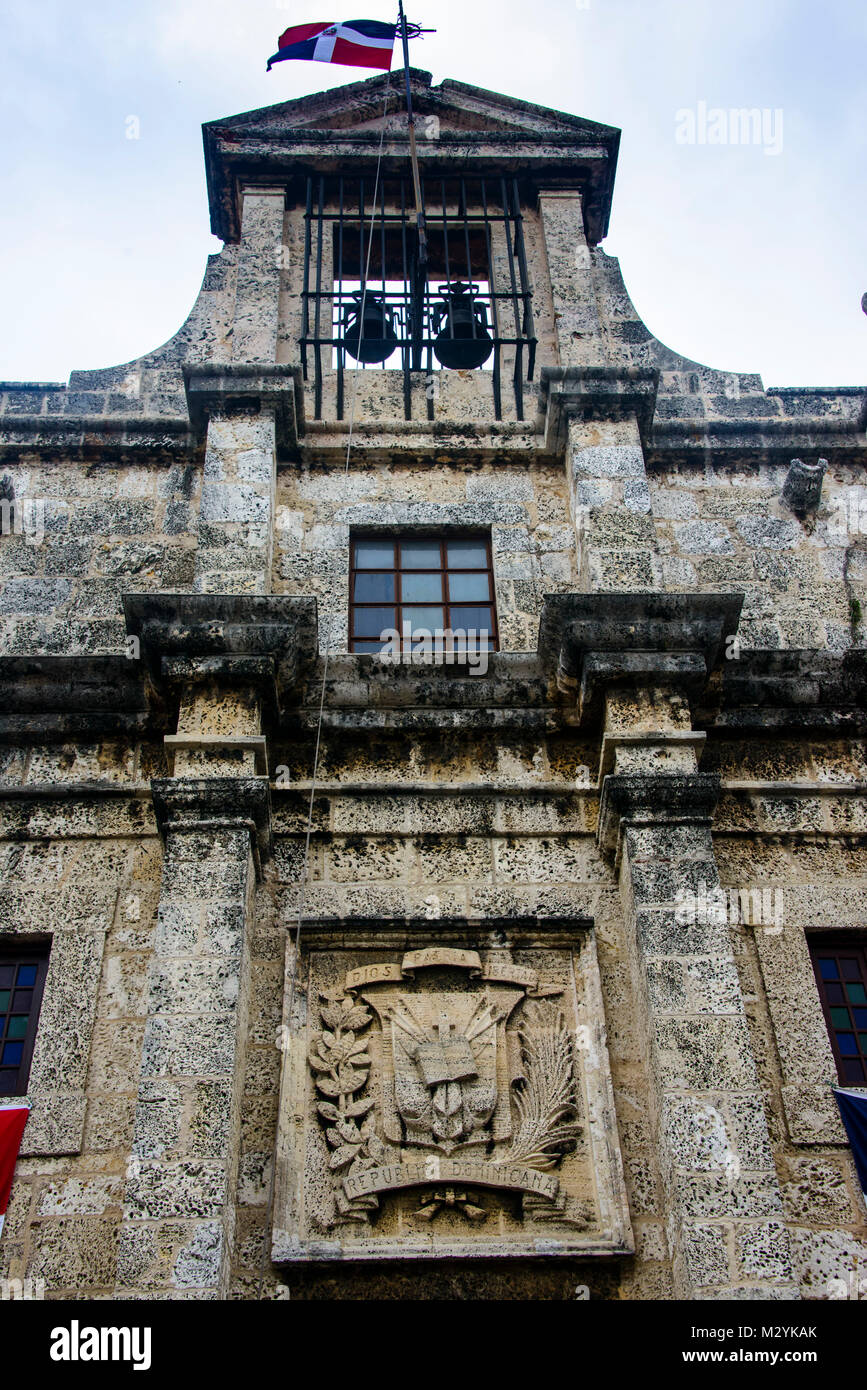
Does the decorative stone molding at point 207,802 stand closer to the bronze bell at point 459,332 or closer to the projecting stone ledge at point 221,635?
the projecting stone ledge at point 221,635

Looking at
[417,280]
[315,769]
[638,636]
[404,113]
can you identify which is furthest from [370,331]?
[315,769]

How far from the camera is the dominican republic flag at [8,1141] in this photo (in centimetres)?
571

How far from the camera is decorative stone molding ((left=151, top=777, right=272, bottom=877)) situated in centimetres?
637

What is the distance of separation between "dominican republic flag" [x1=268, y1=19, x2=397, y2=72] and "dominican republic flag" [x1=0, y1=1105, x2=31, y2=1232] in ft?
26.3

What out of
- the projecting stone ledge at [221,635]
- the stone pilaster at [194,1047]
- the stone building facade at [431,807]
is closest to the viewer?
the stone pilaster at [194,1047]

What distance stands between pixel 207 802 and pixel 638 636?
7.90 feet

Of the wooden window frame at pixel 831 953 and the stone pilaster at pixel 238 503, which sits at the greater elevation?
the stone pilaster at pixel 238 503

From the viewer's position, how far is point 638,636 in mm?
6898

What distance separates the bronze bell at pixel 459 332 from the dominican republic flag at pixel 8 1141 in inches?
226

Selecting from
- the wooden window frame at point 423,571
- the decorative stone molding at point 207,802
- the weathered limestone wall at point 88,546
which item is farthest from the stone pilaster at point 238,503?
the decorative stone molding at point 207,802

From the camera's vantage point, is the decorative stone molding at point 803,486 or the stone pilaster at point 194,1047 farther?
the decorative stone molding at point 803,486

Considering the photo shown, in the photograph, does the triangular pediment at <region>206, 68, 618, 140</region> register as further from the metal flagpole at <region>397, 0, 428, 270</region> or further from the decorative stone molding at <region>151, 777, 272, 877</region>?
the decorative stone molding at <region>151, 777, 272, 877</region>

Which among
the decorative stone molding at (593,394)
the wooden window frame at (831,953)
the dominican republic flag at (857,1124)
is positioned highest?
the decorative stone molding at (593,394)
